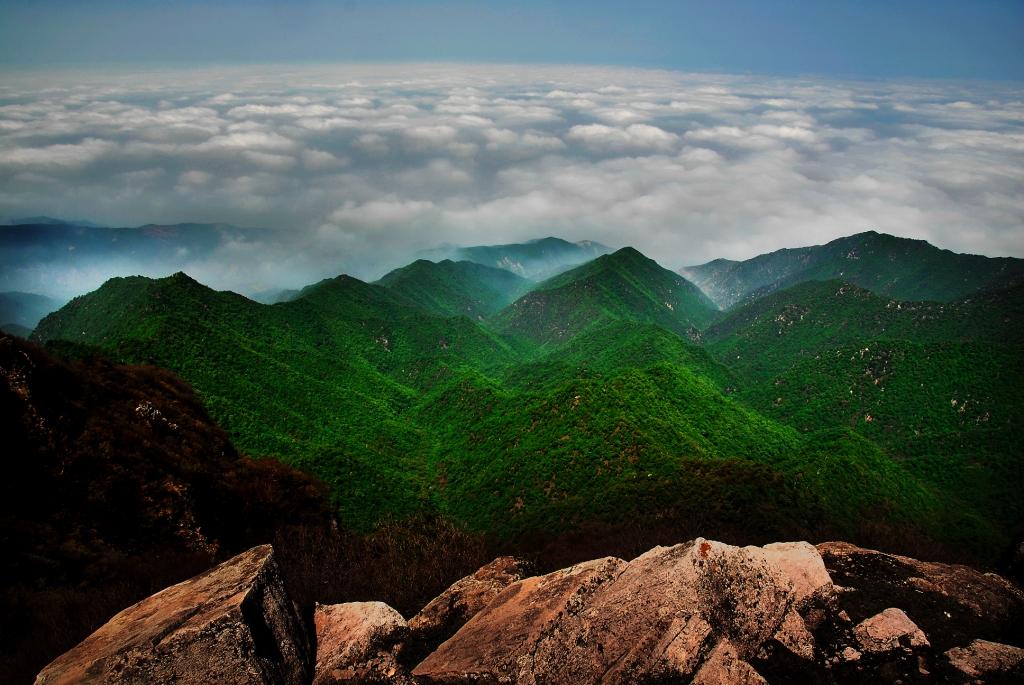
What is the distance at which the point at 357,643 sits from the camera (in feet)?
78.9

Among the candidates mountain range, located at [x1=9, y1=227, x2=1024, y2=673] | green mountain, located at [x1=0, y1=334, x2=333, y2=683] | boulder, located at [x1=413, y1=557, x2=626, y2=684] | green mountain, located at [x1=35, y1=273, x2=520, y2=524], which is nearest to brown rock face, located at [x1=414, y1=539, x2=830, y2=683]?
boulder, located at [x1=413, y1=557, x2=626, y2=684]

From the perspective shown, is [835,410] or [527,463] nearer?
[527,463]

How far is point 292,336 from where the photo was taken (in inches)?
7274

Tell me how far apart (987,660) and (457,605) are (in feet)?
76.7

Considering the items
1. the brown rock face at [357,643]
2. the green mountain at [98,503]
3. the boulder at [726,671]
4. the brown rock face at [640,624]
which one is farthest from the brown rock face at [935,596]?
the green mountain at [98,503]

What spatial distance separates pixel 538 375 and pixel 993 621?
17233 centimetres

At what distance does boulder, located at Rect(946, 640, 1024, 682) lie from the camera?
19.1m

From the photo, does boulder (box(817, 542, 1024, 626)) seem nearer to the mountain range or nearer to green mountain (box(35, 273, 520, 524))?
the mountain range

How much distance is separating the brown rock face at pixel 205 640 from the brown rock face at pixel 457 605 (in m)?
6.40

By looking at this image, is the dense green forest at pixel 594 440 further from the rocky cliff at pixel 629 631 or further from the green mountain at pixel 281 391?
the rocky cliff at pixel 629 631

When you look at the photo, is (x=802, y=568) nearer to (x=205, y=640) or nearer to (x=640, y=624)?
(x=640, y=624)

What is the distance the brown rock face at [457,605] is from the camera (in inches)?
1070

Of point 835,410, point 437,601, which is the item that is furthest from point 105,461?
point 835,410

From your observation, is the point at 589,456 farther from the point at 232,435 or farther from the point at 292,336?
the point at 292,336
